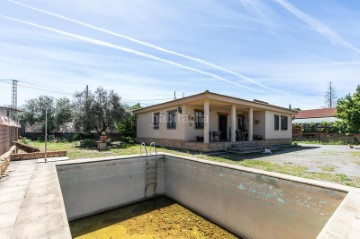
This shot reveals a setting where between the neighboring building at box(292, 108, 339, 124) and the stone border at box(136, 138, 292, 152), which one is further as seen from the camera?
the neighboring building at box(292, 108, 339, 124)

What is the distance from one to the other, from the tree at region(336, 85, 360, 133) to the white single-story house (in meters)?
5.23

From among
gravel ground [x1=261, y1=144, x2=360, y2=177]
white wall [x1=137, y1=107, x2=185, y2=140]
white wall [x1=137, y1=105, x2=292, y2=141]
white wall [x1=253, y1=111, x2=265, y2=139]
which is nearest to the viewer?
gravel ground [x1=261, y1=144, x2=360, y2=177]

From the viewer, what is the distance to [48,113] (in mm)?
20828

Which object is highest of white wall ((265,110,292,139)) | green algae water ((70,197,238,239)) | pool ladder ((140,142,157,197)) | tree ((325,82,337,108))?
tree ((325,82,337,108))

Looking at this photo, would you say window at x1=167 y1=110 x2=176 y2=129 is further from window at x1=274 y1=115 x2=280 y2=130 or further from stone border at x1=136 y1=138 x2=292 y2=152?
window at x1=274 y1=115 x2=280 y2=130

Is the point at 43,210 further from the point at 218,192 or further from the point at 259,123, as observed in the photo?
the point at 259,123

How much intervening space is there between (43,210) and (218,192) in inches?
182

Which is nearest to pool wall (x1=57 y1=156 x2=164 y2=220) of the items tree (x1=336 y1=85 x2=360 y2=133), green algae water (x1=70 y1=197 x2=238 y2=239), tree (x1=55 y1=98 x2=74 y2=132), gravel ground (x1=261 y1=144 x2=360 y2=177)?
green algae water (x1=70 y1=197 x2=238 y2=239)

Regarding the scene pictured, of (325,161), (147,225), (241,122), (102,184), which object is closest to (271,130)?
(241,122)

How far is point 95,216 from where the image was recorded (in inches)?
263

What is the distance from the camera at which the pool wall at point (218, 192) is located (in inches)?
167

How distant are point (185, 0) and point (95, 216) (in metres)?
8.84

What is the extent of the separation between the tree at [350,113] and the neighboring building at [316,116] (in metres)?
6.35

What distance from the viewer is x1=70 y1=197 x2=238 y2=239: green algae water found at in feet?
18.3
